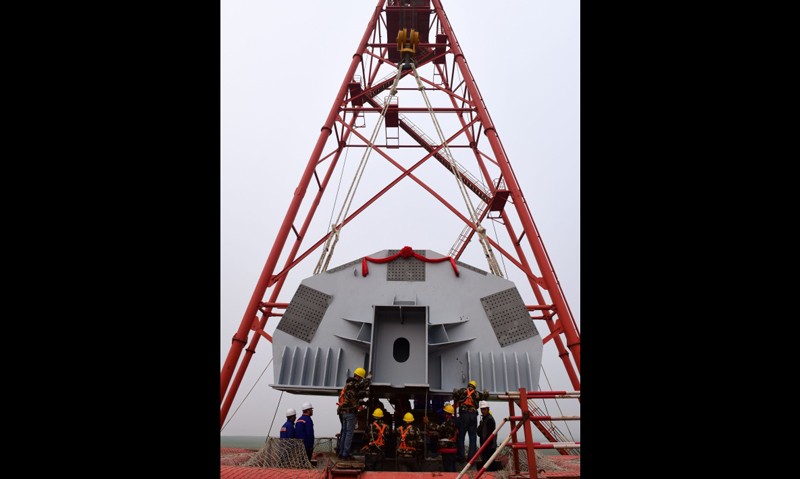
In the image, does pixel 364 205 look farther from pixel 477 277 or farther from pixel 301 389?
pixel 301 389

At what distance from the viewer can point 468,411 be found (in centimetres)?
899

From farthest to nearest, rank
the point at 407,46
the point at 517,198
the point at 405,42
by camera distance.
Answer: the point at 407,46
the point at 405,42
the point at 517,198

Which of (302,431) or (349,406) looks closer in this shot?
(349,406)

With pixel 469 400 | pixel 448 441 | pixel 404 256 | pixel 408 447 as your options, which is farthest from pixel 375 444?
pixel 404 256

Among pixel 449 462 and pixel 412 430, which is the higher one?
pixel 412 430

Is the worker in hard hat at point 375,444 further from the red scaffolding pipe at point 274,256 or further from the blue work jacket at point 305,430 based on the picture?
Answer: the red scaffolding pipe at point 274,256

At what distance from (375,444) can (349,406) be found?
76cm

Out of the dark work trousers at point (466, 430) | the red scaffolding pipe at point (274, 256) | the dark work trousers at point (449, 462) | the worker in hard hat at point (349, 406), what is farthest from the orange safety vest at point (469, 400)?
the red scaffolding pipe at point (274, 256)

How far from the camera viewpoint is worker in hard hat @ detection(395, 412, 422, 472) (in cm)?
861

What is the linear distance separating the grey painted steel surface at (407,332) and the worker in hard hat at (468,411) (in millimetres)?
469

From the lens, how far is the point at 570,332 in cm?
1189

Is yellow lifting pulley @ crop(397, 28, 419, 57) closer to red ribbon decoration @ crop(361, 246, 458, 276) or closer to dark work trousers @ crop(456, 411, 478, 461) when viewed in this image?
red ribbon decoration @ crop(361, 246, 458, 276)

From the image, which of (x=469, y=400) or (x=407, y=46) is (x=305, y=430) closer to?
(x=469, y=400)

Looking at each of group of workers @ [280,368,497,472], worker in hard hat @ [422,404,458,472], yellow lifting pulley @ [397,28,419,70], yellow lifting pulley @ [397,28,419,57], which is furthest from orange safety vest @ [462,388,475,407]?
yellow lifting pulley @ [397,28,419,57]
